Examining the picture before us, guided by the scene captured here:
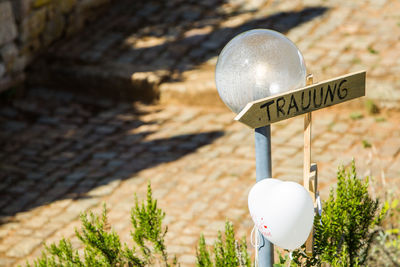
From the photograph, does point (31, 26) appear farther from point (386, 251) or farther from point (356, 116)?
point (386, 251)

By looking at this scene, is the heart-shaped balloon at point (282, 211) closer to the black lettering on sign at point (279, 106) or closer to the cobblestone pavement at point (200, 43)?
the black lettering on sign at point (279, 106)

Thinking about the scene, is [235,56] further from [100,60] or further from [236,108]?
[100,60]

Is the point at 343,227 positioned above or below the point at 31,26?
below

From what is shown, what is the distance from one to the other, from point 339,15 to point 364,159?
276cm

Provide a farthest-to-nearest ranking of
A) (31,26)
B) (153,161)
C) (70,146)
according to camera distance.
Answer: (31,26) → (70,146) → (153,161)

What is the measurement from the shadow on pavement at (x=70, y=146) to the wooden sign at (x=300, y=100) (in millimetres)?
3032

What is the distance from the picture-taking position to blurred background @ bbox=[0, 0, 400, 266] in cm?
515

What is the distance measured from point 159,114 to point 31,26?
2.05 meters

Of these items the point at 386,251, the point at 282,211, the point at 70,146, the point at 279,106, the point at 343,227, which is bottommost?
the point at 386,251

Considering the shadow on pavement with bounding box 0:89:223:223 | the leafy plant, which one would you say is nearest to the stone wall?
the shadow on pavement with bounding box 0:89:223:223

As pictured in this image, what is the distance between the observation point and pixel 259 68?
9.34 ft

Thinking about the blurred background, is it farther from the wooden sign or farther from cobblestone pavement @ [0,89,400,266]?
the wooden sign

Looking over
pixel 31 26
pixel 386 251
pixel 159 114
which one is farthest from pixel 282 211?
pixel 31 26

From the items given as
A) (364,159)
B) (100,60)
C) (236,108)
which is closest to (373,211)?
(236,108)
